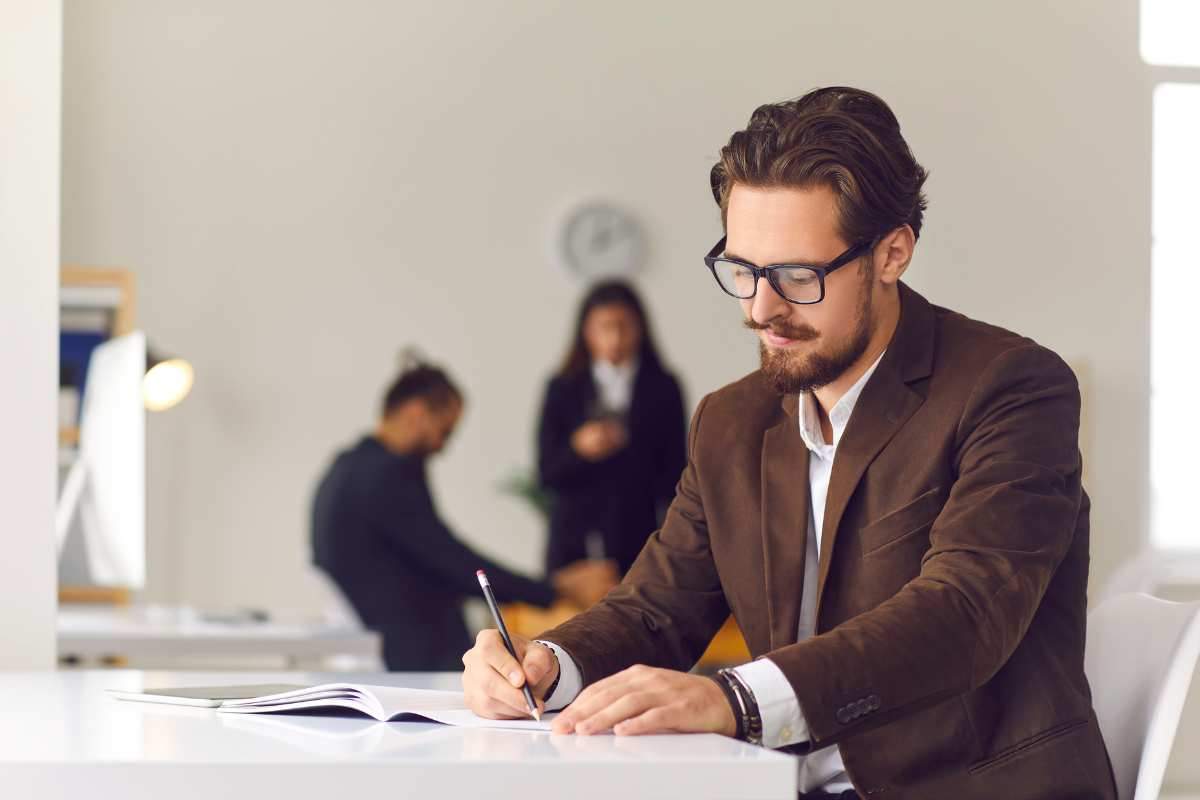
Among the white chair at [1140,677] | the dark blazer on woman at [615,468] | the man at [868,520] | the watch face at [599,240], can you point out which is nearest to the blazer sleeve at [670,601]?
the man at [868,520]

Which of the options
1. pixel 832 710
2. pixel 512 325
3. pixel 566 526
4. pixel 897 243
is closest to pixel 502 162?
pixel 512 325

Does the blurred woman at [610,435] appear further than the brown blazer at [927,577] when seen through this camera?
Yes

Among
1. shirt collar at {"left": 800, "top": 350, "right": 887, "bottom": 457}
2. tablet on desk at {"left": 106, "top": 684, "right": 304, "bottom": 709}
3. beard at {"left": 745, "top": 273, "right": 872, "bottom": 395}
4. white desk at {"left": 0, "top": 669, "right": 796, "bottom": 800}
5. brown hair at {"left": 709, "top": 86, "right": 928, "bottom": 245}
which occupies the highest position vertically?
brown hair at {"left": 709, "top": 86, "right": 928, "bottom": 245}

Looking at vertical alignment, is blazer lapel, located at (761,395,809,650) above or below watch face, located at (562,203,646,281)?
below

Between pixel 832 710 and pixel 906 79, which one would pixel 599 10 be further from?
pixel 832 710

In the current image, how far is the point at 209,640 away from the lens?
12.1 ft

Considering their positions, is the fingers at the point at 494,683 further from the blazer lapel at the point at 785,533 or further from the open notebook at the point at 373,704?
the blazer lapel at the point at 785,533

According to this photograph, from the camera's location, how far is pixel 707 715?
1152mm

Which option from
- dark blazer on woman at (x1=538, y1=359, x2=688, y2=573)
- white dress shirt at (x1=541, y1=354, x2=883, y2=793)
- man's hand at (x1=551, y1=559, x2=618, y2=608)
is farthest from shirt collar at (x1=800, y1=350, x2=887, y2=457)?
dark blazer on woman at (x1=538, y1=359, x2=688, y2=573)

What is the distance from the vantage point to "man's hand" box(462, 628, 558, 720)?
1296 millimetres

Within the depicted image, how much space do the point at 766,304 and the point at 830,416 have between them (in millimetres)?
157

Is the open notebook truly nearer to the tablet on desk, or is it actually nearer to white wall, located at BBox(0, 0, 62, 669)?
the tablet on desk

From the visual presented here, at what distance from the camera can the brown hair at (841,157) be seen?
156 cm

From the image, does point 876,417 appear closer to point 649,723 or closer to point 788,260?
point 788,260
